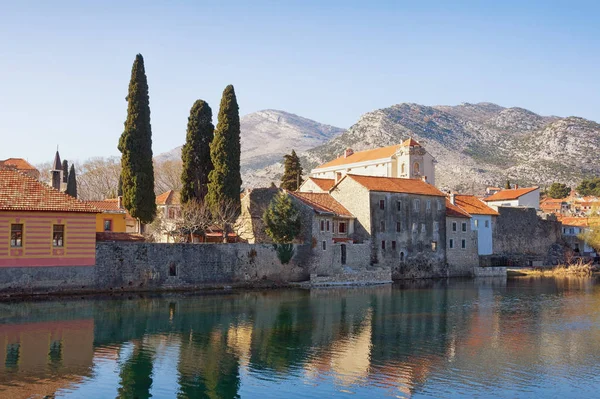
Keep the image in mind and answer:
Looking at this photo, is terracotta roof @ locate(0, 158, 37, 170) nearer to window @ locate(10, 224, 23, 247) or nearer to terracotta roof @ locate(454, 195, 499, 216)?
window @ locate(10, 224, 23, 247)

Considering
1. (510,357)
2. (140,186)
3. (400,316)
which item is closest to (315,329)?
(400,316)

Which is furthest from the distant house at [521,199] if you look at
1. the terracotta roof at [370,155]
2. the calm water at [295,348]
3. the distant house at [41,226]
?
the distant house at [41,226]

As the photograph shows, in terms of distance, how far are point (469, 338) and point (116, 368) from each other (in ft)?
48.3

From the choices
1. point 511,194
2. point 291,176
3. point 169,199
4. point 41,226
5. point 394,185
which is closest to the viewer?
point 41,226

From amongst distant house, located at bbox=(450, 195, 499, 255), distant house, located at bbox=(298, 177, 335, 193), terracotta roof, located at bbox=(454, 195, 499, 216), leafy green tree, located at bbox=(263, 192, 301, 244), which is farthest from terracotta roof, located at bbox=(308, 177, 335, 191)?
leafy green tree, located at bbox=(263, 192, 301, 244)

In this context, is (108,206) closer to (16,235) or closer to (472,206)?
(16,235)

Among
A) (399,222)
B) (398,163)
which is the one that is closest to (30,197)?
(399,222)

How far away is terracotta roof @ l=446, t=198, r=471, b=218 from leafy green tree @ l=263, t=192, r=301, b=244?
17.9 metres

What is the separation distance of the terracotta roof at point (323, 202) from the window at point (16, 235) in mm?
22452

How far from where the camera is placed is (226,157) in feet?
158

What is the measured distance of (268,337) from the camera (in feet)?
91.1

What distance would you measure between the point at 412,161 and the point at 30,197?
179ft

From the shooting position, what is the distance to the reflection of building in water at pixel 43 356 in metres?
19.0

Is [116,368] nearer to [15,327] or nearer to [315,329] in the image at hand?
[15,327]
